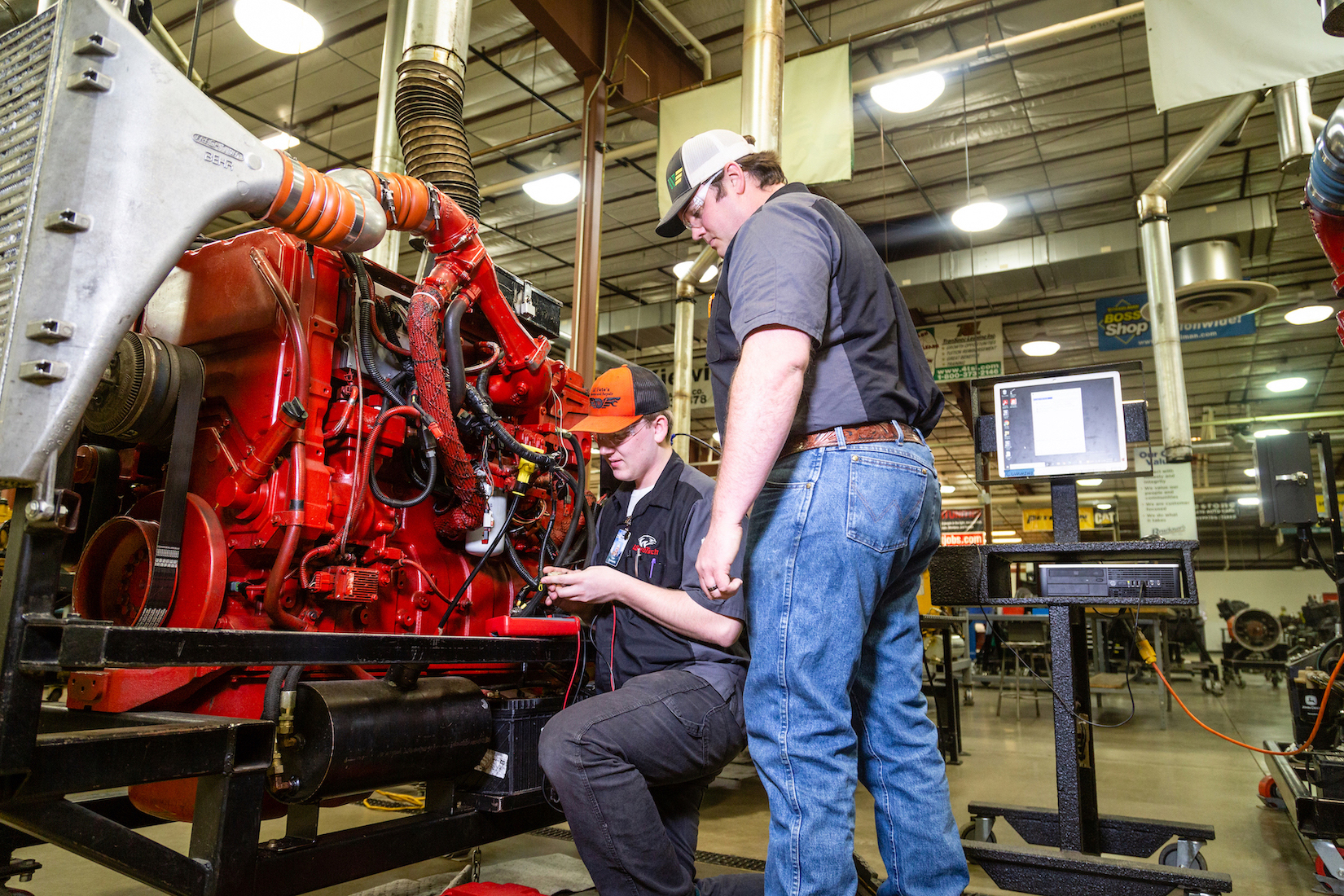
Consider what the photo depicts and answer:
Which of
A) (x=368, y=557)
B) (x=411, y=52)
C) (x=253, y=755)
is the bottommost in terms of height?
(x=253, y=755)

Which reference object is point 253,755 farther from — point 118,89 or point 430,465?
point 118,89

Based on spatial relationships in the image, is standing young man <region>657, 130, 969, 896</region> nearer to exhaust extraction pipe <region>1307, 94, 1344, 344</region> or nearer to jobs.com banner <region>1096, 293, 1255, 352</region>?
exhaust extraction pipe <region>1307, 94, 1344, 344</region>

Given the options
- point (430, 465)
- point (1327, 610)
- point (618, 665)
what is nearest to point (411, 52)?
point (430, 465)

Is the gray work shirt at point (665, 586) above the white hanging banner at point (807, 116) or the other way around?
the other way around

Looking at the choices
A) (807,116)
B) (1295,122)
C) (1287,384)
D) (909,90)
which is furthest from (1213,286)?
(1287,384)

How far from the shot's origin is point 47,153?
1.26m

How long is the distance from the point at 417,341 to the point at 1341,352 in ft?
54.6

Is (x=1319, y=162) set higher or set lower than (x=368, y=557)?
higher

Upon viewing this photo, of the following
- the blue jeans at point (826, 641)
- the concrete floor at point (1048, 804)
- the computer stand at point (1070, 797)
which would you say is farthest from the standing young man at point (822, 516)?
the computer stand at point (1070, 797)

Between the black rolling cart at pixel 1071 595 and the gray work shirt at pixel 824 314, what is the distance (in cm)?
92

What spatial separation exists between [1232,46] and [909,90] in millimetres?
1928

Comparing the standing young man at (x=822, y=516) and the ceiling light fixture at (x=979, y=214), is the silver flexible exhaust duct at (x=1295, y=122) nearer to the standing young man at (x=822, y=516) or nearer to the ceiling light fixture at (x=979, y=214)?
the ceiling light fixture at (x=979, y=214)

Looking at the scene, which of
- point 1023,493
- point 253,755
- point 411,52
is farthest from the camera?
point 1023,493

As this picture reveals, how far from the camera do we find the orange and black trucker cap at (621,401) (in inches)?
94.4
